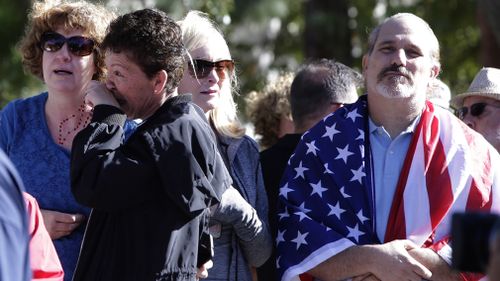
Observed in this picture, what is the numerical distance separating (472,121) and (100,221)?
2.64 meters

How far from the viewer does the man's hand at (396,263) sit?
423 cm

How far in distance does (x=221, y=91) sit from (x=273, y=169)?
0.53m

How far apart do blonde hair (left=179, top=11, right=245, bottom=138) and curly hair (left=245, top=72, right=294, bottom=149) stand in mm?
1086

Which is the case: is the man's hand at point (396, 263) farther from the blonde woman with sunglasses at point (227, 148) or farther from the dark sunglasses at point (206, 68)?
the dark sunglasses at point (206, 68)

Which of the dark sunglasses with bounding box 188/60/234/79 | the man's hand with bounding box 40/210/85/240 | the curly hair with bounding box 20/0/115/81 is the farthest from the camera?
the dark sunglasses with bounding box 188/60/234/79

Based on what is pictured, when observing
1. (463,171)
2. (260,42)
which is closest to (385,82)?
(463,171)

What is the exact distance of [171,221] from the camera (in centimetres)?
357

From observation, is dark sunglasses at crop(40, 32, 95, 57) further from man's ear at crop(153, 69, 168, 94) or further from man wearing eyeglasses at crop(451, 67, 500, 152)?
man wearing eyeglasses at crop(451, 67, 500, 152)

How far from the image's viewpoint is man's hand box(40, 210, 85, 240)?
13.4 ft

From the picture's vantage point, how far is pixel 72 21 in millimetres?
4449

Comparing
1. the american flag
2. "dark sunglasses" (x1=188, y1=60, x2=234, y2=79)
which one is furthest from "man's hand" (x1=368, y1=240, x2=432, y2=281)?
"dark sunglasses" (x1=188, y1=60, x2=234, y2=79)

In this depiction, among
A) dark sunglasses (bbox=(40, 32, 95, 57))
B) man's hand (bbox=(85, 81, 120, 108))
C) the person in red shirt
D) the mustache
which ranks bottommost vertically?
the person in red shirt

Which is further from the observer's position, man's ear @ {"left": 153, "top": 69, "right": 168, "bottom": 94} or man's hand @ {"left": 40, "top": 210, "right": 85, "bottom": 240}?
man's hand @ {"left": 40, "top": 210, "right": 85, "bottom": 240}

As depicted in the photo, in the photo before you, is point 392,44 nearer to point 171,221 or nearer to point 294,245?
point 294,245
